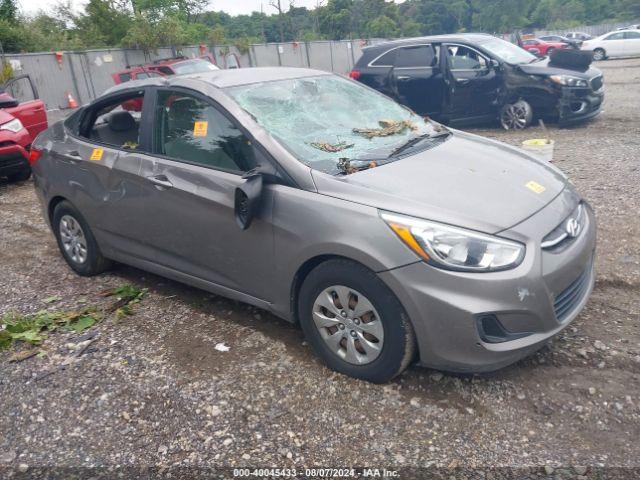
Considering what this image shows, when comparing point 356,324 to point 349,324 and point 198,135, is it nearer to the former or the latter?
point 349,324

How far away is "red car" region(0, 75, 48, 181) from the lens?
799 centimetres

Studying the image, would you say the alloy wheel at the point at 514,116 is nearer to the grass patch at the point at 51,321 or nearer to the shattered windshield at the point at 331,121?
the shattered windshield at the point at 331,121

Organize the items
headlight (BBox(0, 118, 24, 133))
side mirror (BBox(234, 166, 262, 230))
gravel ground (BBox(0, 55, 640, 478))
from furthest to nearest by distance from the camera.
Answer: headlight (BBox(0, 118, 24, 133)) → side mirror (BBox(234, 166, 262, 230)) → gravel ground (BBox(0, 55, 640, 478))

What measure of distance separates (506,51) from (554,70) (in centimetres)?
103

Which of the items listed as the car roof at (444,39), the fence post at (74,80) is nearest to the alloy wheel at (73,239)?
the car roof at (444,39)

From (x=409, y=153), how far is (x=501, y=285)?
122 cm

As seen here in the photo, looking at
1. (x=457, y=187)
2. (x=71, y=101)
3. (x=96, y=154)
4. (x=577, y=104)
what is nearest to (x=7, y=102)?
(x=96, y=154)

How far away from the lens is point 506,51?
995cm

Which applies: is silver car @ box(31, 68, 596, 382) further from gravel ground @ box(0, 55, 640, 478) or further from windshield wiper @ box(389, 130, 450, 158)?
gravel ground @ box(0, 55, 640, 478)

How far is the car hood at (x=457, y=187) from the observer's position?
2799 millimetres

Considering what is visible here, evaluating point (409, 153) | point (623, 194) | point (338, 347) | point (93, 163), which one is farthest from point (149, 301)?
point (623, 194)

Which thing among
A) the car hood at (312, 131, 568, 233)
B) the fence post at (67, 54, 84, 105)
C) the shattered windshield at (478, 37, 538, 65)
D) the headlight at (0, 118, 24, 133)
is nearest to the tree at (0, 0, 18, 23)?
the fence post at (67, 54, 84, 105)

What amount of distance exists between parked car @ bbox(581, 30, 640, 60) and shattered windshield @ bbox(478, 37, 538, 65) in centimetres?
2021

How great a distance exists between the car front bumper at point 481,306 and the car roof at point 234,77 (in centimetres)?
188
